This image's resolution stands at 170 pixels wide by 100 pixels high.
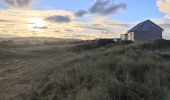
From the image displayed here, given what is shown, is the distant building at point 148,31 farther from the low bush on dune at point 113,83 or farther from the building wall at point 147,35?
the low bush on dune at point 113,83

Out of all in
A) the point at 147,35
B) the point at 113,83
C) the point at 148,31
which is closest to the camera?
the point at 113,83

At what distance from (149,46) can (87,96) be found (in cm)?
2849

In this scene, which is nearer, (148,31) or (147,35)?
(148,31)

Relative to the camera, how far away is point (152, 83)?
38.1 feet

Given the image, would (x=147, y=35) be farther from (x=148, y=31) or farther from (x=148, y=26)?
(x=148, y=26)

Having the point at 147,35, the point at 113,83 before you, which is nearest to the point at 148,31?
the point at 147,35

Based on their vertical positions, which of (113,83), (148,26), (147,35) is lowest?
(147,35)

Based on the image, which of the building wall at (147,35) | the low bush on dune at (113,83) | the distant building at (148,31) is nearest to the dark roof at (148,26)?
the distant building at (148,31)

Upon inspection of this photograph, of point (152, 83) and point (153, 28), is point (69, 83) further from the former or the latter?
point (153, 28)

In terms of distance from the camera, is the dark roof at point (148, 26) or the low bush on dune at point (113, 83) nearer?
the low bush on dune at point (113, 83)

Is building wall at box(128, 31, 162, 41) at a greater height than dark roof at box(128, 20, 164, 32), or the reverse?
dark roof at box(128, 20, 164, 32)

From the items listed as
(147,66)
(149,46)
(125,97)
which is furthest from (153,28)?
(125,97)

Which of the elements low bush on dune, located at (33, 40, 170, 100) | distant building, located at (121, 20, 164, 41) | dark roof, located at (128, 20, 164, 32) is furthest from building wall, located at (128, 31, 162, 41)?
low bush on dune, located at (33, 40, 170, 100)

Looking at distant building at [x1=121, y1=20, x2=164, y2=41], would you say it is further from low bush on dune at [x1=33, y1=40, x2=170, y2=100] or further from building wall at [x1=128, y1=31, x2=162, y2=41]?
low bush on dune at [x1=33, y1=40, x2=170, y2=100]
